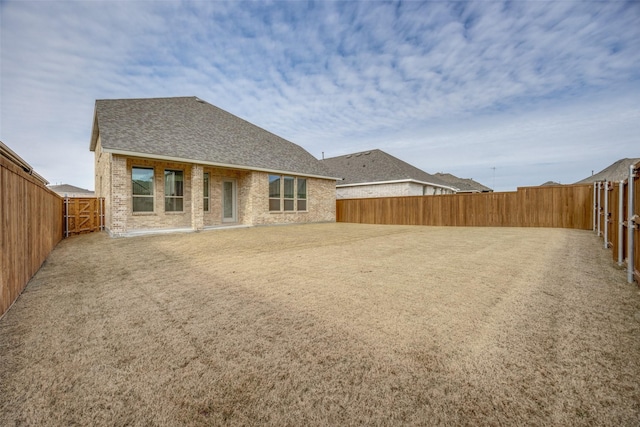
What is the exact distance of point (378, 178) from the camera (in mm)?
19750

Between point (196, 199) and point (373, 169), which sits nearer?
point (196, 199)

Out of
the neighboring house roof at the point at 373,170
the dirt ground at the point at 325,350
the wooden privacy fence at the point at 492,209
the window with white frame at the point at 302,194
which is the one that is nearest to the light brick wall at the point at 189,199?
the window with white frame at the point at 302,194

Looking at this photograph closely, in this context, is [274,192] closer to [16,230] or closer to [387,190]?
[387,190]

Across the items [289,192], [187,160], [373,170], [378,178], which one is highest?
[373,170]

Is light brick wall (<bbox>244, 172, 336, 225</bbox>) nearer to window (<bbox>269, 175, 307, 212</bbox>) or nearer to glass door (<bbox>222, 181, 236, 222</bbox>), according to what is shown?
window (<bbox>269, 175, 307, 212</bbox>)

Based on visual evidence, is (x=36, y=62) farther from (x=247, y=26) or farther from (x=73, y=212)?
(x=247, y=26)

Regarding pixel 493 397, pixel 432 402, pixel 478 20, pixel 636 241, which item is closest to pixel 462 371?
pixel 493 397

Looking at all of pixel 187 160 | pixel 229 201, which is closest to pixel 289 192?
pixel 229 201

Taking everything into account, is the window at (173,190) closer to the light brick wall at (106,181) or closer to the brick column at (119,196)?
the brick column at (119,196)

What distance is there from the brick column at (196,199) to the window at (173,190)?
90cm

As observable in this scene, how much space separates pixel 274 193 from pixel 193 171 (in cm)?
445

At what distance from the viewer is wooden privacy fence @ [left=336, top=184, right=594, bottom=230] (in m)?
11.4

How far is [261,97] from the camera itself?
46.3 feet

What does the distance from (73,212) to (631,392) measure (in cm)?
1583
